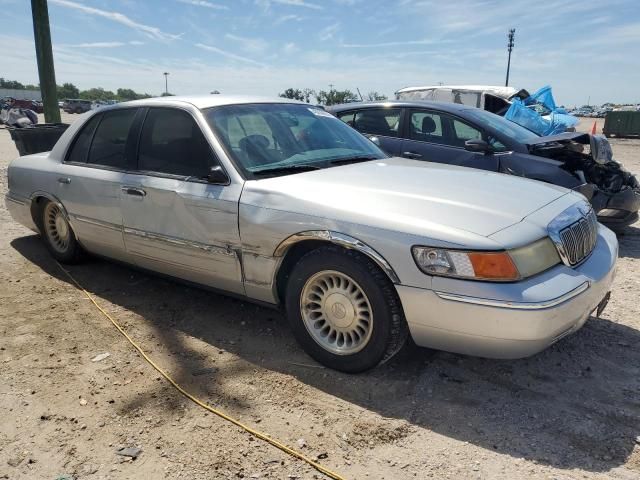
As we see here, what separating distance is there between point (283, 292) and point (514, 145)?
12.3 ft

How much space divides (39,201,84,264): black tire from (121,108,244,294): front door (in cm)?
104

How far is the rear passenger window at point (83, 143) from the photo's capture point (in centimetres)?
442

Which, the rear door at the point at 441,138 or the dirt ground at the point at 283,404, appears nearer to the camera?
the dirt ground at the point at 283,404

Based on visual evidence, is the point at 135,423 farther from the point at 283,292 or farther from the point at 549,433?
the point at 549,433

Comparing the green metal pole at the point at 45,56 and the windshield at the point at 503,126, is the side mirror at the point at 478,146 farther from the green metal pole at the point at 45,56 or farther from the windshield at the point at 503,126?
the green metal pole at the point at 45,56

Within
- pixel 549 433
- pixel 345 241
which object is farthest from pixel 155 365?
pixel 549 433

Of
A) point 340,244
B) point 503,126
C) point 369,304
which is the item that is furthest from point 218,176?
point 503,126

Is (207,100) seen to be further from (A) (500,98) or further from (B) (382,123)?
(A) (500,98)

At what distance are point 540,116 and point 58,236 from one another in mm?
9239

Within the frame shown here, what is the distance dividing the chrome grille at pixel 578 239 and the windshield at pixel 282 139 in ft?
4.94

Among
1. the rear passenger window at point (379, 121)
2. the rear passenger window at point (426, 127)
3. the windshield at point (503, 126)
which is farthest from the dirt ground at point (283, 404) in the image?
the rear passenger window at point (379, 121)

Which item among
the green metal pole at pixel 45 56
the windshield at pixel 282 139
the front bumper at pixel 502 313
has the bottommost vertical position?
the front bumper at pixel 502 313

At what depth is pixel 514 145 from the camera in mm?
5871

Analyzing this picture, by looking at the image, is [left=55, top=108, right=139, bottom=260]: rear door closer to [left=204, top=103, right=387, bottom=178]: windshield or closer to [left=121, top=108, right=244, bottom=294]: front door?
[left=121, top=108, right=244, bottom=294]: front door
